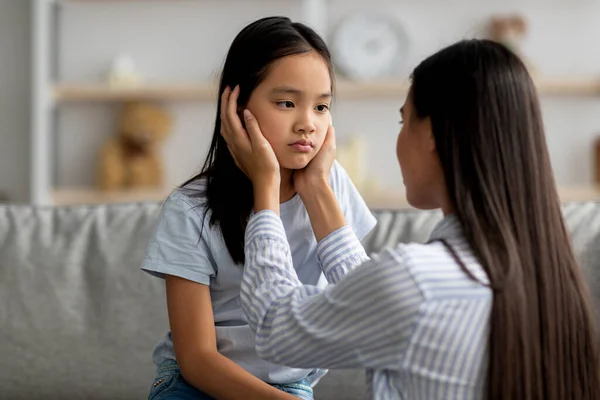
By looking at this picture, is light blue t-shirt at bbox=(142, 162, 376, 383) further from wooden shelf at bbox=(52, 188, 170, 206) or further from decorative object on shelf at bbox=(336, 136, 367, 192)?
wooden shelf at bbox=(52, 188, 170, 206)

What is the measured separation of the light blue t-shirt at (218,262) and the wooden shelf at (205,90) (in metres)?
2.69

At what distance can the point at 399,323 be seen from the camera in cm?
109

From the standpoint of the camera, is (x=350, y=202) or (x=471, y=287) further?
(x=350, y=202)

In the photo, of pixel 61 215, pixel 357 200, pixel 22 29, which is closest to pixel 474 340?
pixel 357 200

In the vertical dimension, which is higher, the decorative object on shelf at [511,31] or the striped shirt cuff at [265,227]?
the decorative object on shelf at [511,31]

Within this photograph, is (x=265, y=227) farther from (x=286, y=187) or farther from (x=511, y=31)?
(x=511, y=31)

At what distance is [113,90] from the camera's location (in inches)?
173

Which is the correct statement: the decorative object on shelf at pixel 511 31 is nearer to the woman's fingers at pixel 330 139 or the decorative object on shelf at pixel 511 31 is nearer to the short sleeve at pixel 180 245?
the woman's fingers at pixel 330 139

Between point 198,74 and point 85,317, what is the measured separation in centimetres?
285

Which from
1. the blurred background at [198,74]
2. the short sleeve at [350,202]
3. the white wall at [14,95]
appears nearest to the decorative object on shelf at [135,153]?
the blurred background at [198,74]

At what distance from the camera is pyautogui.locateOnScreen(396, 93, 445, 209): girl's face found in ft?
3.88

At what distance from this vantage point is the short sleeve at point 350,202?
1649 millimetres

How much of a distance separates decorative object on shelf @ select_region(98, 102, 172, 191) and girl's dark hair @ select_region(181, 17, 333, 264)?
299 cm

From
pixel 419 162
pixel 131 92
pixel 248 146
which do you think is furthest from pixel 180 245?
pixel 131 92
